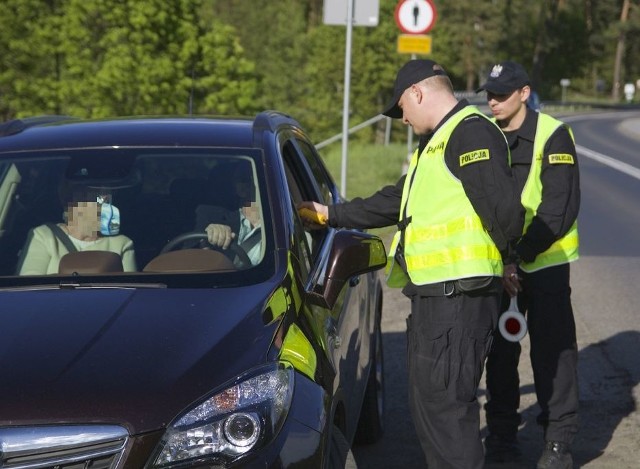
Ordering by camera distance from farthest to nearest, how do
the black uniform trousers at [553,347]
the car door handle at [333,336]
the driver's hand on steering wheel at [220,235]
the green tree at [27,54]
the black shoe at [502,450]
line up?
the green tree at [27,54] < the black shoe at [502,450] < the black uniform trousers at [553,347] < the driver's hand on steering wheel at [220,235] < the car door handle at [333,336]

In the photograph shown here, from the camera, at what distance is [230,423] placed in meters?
3.28

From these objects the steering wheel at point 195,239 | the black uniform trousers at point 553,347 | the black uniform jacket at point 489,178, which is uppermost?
the black uniform jacket at point 489,178

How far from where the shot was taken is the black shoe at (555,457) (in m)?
5.41

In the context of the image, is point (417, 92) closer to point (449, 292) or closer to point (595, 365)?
point (449, 292)

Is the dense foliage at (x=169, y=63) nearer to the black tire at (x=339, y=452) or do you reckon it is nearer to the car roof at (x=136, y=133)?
the car roof at (x=136, y=133)

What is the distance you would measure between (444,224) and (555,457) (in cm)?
158

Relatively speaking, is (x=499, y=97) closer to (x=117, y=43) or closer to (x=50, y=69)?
(x=117, y=43)

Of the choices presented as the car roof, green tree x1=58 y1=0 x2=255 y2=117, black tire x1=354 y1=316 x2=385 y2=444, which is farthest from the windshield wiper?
green tree x1=58 y1=0 x2=255 y2=117

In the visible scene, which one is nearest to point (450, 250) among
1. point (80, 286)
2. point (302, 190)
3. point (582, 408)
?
point (302, 190)

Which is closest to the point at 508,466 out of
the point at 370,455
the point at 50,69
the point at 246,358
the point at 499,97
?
the point at 370,455

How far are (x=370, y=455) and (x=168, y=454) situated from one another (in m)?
2.72

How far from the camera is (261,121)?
513 cm

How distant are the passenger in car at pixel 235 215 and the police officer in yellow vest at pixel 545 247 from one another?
4.29ft

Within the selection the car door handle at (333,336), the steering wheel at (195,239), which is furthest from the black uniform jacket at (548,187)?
the steering wheel at (195,239)
